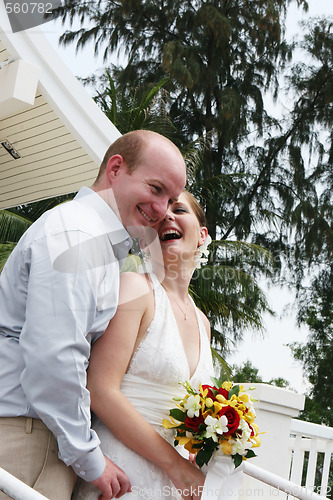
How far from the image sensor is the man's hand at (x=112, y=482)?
1.90m

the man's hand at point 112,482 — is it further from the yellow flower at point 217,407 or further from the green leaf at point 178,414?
the yellow flower at point 217,407

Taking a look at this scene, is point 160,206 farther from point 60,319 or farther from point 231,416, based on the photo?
point 231,416

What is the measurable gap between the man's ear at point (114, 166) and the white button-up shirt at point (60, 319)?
201mm

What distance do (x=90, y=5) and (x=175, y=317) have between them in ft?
57.7

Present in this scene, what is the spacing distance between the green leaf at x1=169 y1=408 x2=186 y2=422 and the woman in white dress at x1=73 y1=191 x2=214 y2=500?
0.08 m

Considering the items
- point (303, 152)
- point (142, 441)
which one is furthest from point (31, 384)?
point (303, 152)

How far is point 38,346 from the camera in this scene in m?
1.72

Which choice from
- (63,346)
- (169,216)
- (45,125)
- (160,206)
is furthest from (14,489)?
(45,125)

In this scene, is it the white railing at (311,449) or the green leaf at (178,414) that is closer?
the green leaf at (178,414)

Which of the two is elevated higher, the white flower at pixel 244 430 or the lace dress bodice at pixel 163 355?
the lace dress bodice at pixel 163 355

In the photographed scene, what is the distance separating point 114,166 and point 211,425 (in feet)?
2.91

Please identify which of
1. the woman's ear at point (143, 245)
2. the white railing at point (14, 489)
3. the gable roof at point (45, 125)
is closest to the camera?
the white railing at point (14, 489)

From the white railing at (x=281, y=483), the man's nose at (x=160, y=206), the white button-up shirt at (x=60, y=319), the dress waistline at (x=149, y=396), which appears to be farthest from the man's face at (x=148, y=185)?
the white railing at (x=281, y=483)

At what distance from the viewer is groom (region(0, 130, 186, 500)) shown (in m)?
1.73
